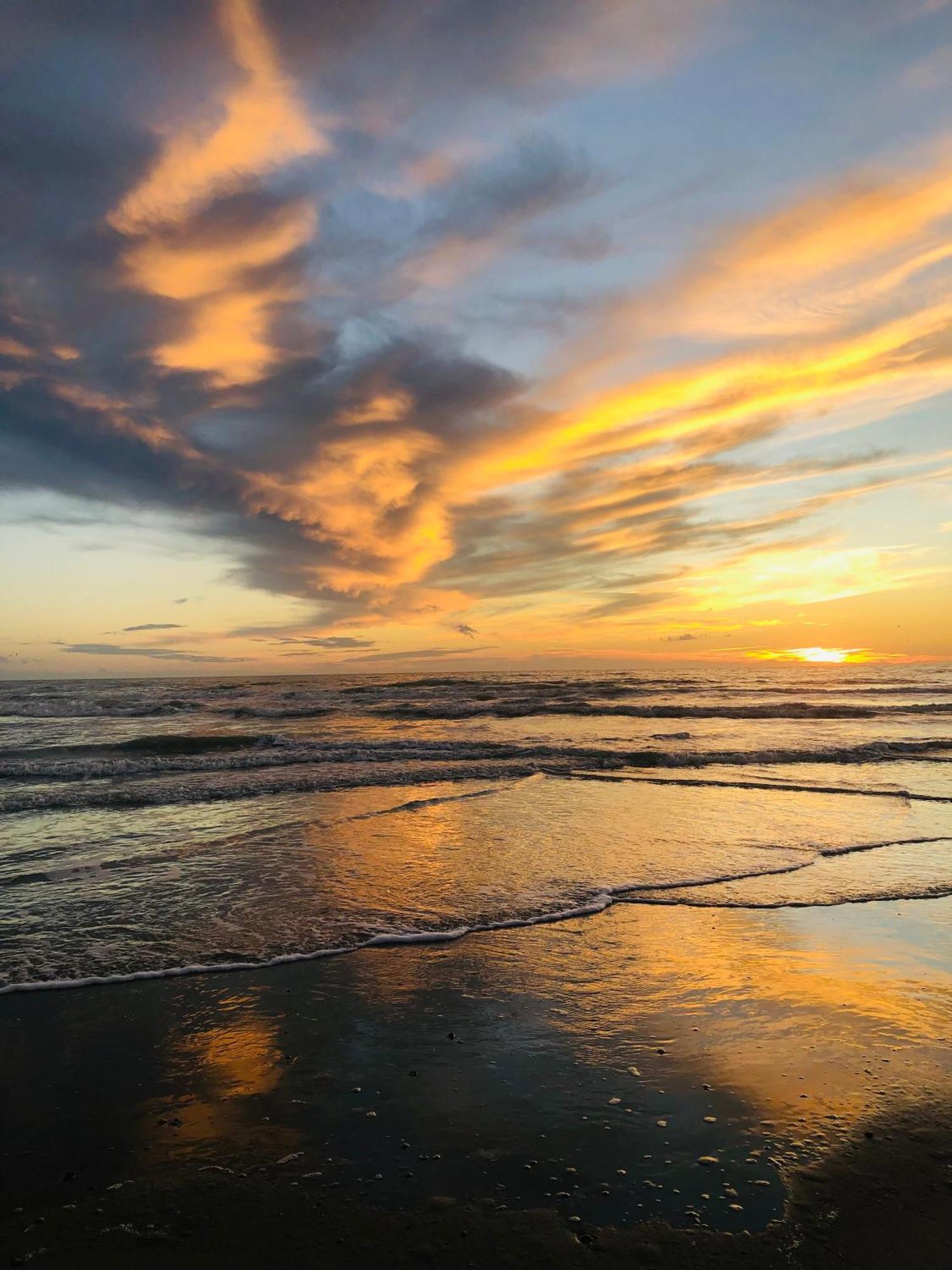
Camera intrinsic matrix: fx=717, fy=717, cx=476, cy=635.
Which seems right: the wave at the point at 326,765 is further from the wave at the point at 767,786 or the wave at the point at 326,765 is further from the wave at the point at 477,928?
the wave at the point at 477,928

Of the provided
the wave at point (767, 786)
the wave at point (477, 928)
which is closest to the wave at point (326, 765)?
the wave at point (767, 786)

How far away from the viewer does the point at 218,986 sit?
578 centimetres

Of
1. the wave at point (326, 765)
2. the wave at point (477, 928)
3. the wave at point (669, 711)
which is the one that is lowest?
the wave at point (326, 765)

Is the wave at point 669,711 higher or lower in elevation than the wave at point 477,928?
higher

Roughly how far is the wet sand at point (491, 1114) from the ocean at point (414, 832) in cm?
121

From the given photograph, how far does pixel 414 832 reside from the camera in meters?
11.5

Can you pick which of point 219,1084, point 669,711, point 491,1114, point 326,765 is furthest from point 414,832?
point 669,711

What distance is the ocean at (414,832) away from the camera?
7195 millimetres

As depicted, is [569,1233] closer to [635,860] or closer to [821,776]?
Result: [635,860]

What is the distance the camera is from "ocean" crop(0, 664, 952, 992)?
7195mm

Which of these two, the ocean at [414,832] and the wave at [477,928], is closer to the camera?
the wave at [477,928]

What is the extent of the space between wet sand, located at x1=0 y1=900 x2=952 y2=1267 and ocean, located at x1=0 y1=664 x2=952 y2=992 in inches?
47.5

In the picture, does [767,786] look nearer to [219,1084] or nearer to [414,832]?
[414,832]

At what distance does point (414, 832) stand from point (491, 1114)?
7.59 meters
